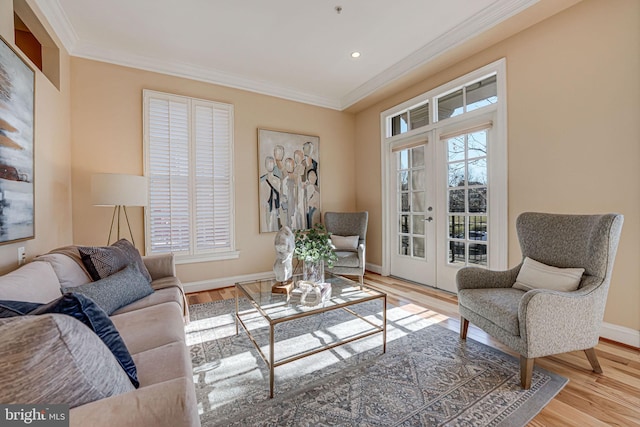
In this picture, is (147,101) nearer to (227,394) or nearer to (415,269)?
(227,394)

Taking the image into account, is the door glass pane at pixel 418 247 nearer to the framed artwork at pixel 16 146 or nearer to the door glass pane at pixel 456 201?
the door glass pane at pixel 456 201

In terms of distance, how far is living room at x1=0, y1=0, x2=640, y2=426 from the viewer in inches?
81.2

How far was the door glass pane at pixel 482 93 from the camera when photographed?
9.46 ft

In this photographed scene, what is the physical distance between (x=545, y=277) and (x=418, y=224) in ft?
6.28

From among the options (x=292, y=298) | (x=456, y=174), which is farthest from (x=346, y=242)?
(x=292, y=298)

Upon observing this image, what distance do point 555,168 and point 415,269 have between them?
6.48ft

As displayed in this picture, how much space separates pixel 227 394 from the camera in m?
1.59

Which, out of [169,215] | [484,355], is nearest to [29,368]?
[484,355]

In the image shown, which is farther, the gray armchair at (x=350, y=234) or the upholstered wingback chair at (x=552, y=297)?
the gray armchair at (x=350, y=234)

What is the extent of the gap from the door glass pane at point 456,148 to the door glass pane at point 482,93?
0.35 meters

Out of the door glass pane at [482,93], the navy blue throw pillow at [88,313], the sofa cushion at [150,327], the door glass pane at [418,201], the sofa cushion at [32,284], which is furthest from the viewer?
the door glass pane at [418,201]

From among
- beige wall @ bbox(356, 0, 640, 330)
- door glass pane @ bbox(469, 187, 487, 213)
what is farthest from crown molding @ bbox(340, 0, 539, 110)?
door glass pane @ bbox(469, 187, 487, 213)

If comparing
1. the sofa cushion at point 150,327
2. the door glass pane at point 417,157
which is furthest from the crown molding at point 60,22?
the door glass pane at point 417,157

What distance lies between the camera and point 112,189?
98.8 inches
